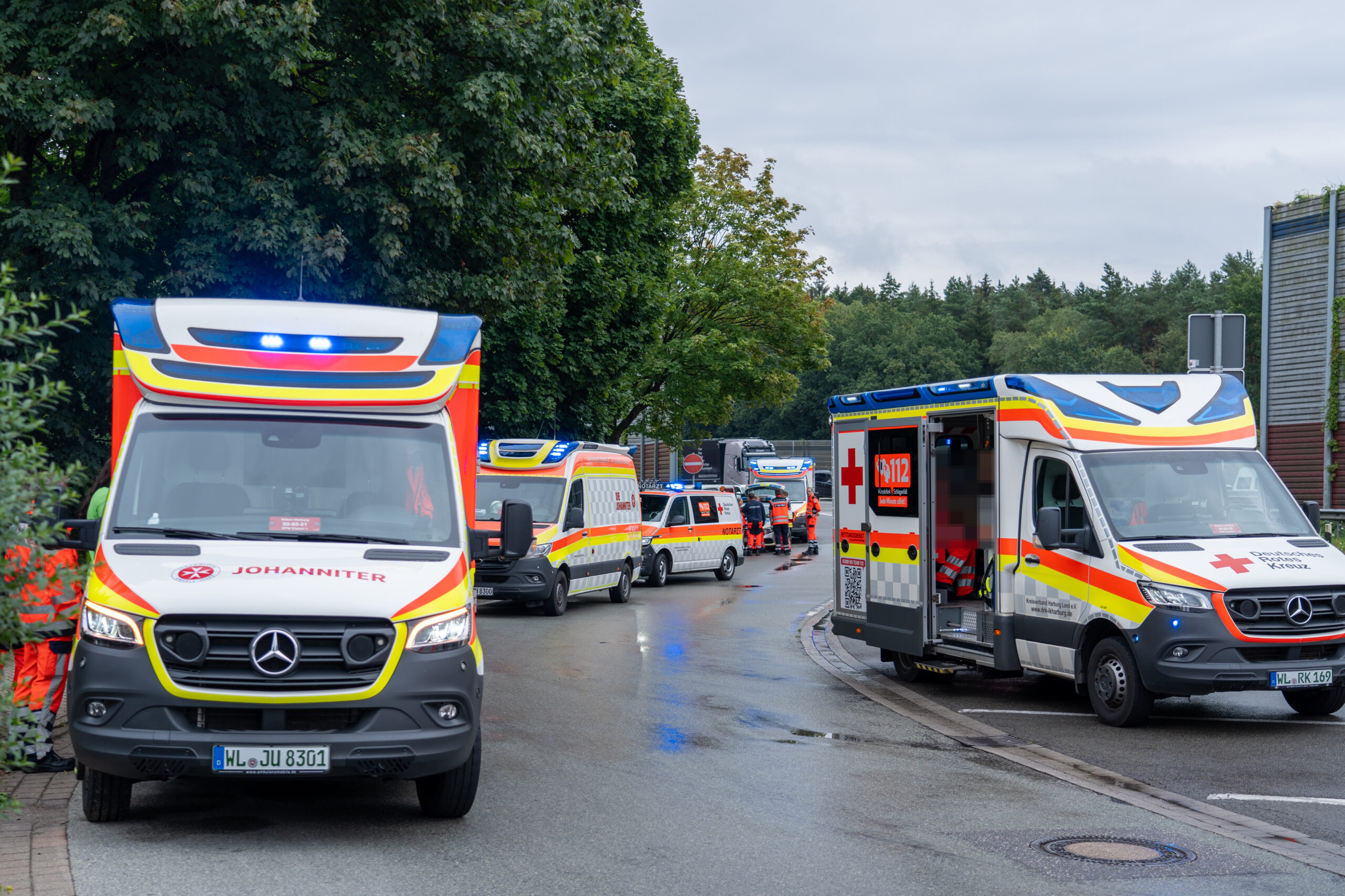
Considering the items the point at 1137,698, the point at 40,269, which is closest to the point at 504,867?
the point at 1137,698

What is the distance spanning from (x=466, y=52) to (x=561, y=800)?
35.9 ft

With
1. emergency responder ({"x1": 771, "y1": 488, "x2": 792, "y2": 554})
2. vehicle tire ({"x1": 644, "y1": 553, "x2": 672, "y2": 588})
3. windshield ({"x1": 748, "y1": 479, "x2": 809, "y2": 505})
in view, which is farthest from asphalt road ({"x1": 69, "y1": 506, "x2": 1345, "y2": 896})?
windshield ({"x1": 748, "y1": 479, "x2": 809, "y2": 505})

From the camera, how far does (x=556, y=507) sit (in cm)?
2180

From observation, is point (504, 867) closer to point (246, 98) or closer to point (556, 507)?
point (246, 98)

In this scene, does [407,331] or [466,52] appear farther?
[466,52]


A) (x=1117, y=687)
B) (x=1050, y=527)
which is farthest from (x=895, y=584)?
(x=1117, y=687)

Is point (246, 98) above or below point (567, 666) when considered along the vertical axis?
above

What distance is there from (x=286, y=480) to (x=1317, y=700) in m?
8.36

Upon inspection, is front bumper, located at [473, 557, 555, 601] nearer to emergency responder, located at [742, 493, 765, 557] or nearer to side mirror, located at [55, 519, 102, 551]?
side mirror, located at [55, 519, 102, 551]

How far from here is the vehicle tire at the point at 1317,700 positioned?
36.8ft

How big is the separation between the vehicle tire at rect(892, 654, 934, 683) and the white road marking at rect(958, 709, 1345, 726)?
5.42 ft

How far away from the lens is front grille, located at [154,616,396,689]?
6.60m

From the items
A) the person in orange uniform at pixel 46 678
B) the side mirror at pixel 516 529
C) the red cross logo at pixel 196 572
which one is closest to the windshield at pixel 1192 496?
the side mirror at pixel 516 529

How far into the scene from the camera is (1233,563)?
35.6 feet
